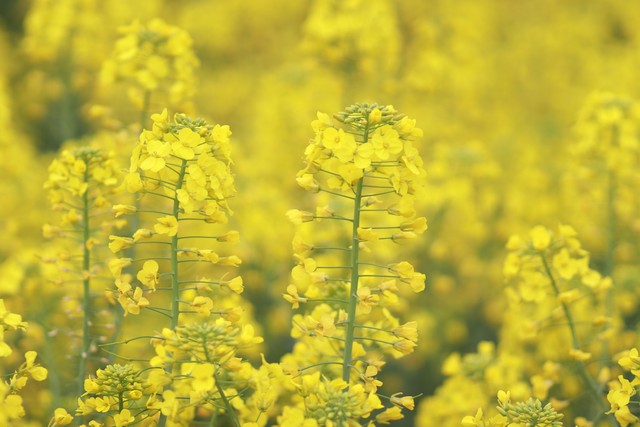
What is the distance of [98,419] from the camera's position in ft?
14.7

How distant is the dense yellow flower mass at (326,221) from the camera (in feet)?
12.2

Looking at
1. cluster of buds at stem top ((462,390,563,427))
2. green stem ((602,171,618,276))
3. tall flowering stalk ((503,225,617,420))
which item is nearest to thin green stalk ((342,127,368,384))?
cluster of buds at stem top ((462,390,563,427))

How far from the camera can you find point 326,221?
6.55m

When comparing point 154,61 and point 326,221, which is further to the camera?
point 326,221

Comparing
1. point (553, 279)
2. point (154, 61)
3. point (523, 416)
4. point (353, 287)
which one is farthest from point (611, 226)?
point (154, 61)

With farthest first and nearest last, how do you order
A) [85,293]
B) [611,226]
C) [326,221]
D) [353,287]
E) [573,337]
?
[326,221], [611,226], [573,337], [85,293], [353,287]

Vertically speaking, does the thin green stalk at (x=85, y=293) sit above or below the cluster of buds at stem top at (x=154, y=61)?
below

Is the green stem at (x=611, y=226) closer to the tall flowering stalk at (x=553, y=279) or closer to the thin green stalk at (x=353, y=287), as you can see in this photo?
the tall flowering stalk at (x=553, y=279)

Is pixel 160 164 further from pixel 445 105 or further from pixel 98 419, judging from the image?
pixel 445 105

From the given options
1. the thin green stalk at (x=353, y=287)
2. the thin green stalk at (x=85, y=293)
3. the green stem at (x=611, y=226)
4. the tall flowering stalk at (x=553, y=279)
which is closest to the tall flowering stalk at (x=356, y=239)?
the thin green stalk at (x=353, y=287)

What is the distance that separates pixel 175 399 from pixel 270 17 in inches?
441

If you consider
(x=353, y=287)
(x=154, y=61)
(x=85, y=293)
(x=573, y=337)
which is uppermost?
(x=154, y=61)

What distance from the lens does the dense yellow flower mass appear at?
371cm

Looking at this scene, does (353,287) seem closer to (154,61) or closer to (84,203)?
(84,203)
